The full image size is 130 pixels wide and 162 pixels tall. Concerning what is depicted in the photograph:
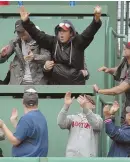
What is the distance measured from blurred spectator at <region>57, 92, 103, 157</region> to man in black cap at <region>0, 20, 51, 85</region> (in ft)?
4.89

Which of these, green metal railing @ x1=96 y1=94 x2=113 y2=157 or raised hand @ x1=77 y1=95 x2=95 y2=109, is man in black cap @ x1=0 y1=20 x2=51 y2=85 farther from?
raised hand @ x1=77 y1=95 x2=95 y2=109

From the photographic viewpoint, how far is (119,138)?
9266mm

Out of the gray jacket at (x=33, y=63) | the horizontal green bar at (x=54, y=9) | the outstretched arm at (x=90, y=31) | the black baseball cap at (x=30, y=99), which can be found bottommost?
the black baseball cap at (x=30, y=99)

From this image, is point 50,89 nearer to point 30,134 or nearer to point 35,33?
point 35,33

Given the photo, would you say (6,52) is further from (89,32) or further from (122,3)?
(122,3)

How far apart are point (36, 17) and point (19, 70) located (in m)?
2.50

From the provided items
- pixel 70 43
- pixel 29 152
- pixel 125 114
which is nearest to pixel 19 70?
pixel 70 43

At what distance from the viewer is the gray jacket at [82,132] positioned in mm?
9453

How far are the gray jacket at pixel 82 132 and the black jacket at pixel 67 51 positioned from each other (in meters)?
1.23

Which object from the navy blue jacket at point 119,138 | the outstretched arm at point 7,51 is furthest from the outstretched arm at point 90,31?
the navy blue jacket at point 119,138

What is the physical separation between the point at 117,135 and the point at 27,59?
→ 7.07ft

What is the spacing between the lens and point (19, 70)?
11.1 metres

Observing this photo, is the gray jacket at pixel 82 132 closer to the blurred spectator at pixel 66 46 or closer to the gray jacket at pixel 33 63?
the blurred spectator at pixel 66 46

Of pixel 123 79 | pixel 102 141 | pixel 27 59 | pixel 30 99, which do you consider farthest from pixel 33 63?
pixel 30 99
